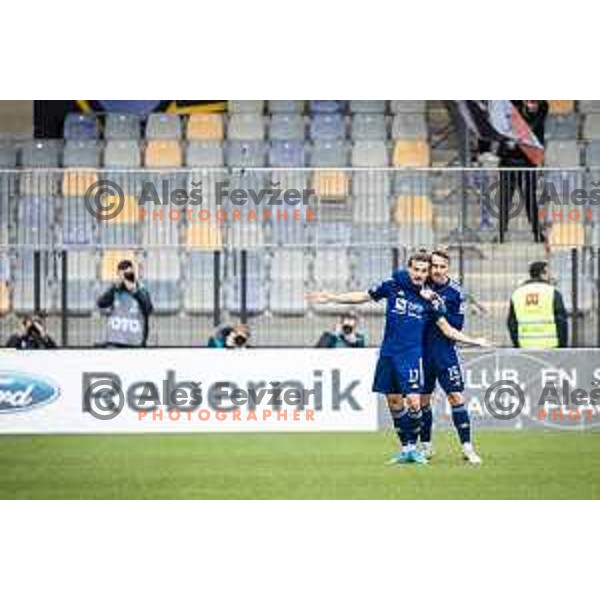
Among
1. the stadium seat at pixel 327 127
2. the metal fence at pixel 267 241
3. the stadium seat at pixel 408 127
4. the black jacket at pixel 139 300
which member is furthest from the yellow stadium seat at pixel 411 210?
the black jacket at pixel 139 300

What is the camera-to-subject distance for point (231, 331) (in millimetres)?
15555

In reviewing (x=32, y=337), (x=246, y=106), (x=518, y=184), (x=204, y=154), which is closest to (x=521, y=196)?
(x=518, y=184)

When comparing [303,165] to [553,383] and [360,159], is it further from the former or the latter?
[553,383]

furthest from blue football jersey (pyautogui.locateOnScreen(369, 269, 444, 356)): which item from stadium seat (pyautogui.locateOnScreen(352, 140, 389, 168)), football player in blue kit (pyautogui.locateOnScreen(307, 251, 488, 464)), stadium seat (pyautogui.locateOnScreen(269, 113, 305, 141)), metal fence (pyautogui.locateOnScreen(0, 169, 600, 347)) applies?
stadium seat (pyautogui.locateOnScreen(352, 140, 389, 168))

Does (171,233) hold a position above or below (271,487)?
above

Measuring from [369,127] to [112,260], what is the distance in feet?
6.10

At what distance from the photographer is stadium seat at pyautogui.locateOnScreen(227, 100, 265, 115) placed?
534 inches

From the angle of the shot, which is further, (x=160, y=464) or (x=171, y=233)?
(x=171, y=233)

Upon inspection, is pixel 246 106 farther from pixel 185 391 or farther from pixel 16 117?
pixel 185 391

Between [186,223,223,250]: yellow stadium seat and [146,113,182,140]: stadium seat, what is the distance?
2.34ft

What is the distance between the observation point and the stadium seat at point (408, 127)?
1479 centimetres

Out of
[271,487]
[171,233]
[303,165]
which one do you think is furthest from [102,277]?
[271,487]

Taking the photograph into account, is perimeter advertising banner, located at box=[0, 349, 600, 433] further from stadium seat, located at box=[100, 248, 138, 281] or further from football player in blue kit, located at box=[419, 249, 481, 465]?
stadium seat, located at box=[100, 248, 138, 281]

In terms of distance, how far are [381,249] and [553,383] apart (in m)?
1.36
